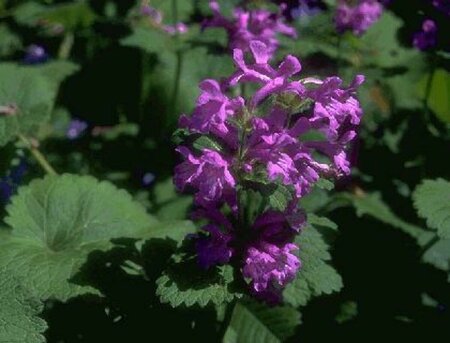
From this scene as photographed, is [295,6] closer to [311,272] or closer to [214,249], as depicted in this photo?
[311,272]

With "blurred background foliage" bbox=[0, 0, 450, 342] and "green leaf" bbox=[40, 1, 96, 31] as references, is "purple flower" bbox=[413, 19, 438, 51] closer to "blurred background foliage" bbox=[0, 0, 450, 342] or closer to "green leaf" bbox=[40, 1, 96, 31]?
"blurred background foliage" bbox=[0, 0, 450, 342]

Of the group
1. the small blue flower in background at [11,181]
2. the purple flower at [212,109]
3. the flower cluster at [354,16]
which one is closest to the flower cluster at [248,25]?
the flower cluster at [354,16]

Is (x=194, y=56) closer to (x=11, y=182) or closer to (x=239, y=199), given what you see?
(x=11, y=182)

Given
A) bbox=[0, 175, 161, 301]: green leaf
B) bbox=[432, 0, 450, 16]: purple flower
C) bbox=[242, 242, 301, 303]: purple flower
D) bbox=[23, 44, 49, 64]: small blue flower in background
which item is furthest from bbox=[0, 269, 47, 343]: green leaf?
bbox=[23, 44, 49, 64]: small blue flower in background

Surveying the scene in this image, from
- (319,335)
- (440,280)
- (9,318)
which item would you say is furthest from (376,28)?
(9,318)

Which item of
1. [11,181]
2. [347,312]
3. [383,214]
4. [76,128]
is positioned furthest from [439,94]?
[11,181]

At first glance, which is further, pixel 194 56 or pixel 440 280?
pixel 194 56

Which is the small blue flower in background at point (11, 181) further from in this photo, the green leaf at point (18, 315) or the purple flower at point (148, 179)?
the green leaf at point (18, 315)
